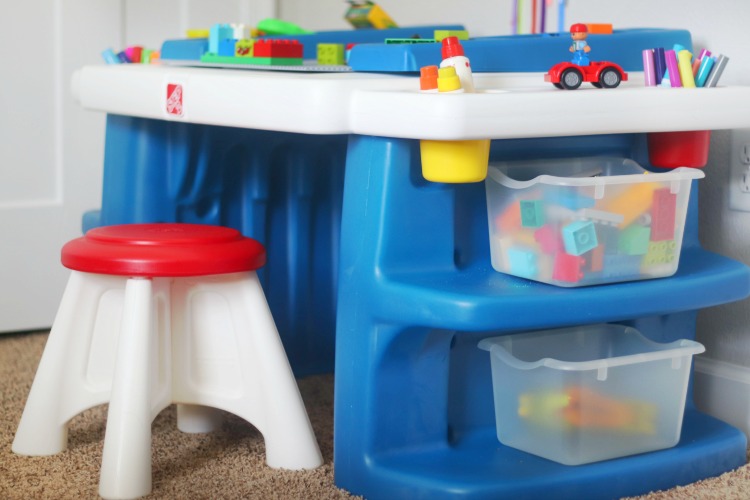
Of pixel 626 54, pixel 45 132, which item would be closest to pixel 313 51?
pixel 626 54

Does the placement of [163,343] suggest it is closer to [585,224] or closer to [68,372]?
[68,372]

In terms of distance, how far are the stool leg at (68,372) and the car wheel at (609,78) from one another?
55 centimetres

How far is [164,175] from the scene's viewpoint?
1346 mm

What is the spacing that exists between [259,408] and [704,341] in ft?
1.89

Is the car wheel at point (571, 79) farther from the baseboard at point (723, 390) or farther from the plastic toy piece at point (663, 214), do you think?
the baseboard at point (723, 390)

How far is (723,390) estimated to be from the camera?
1.28 meters

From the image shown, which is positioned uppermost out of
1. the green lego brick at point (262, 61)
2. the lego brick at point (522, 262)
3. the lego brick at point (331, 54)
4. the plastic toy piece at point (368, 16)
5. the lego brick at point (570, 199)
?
the plastic toy piece at point (368, 16)

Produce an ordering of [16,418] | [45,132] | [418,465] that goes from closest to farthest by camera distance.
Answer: [418,465] < [16,418] < [45,132]

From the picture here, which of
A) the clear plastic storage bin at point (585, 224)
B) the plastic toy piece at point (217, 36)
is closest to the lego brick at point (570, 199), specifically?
the clear plastic storage bin at point (585, 224)

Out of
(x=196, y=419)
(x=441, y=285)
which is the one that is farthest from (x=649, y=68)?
Result: (x=196, y=419)

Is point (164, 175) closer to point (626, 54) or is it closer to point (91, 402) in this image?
point (91, 402)

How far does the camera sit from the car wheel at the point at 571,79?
3.36ft

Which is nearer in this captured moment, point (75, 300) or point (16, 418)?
point (75, 300)

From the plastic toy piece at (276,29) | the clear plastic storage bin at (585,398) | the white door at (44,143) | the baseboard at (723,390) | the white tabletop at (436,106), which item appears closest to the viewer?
the white tabletop at (436,106)
